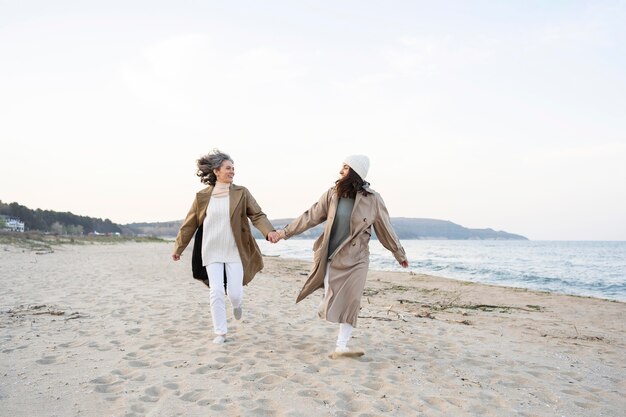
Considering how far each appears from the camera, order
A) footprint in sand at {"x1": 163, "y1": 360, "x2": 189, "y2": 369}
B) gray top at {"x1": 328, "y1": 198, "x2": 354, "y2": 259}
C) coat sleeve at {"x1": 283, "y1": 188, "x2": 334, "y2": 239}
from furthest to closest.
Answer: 1. coat sleeve at {"x1": 283, "y1": 188, "x2": 334, "y2": 239}
2. gray top at {"x1": 328, "y1": 198, "x2": 354, "y2": 259}
3. footprint in sand at {"x1": 163, "y1": 360, "x2": 189, "y2": 369}

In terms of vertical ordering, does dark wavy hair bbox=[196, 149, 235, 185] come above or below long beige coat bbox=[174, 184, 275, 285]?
above

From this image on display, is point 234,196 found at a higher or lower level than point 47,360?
higher

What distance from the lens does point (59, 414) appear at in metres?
3.10

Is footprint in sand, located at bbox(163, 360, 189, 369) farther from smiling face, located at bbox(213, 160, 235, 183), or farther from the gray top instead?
smiling face, located at bbox(213, 160, 235, 183)

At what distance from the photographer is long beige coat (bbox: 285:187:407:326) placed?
451cm

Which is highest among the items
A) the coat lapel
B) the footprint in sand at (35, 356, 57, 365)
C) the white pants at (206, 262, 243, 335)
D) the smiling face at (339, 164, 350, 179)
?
the smiling face at (339, 164, 350, 179)

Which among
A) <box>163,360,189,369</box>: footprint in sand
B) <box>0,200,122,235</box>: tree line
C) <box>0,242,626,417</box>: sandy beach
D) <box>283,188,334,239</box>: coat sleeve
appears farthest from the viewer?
<box>0,200,122,235</box>: tree line

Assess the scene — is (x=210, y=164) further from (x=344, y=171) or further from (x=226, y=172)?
(x=344, y=171)

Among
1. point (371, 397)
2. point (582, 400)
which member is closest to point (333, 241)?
point (371, 397)

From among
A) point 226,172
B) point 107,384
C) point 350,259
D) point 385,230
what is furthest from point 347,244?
point 107,384

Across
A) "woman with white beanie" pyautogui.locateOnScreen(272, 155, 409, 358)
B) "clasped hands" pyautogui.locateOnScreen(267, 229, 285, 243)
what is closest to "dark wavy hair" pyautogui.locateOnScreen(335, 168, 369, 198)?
"woman with white beanie" pyautogui.locateOnScreen(272, 155, 409, 358)

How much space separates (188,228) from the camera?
5316 mm

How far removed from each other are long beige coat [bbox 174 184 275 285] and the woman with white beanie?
0.89 metres

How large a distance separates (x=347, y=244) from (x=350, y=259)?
6.3 inches
